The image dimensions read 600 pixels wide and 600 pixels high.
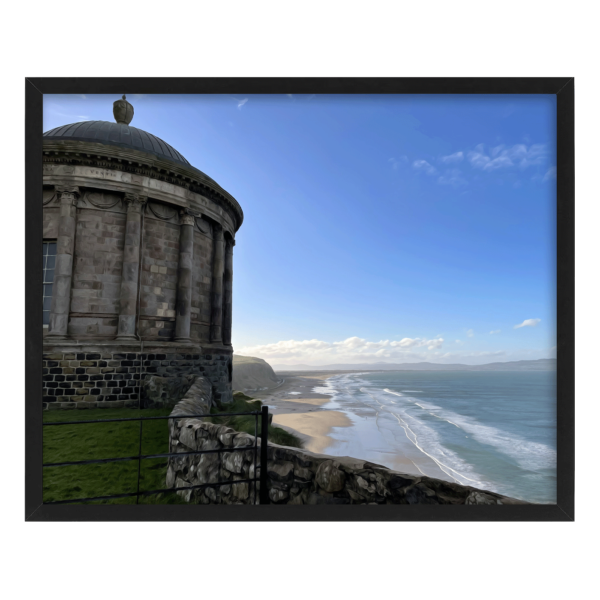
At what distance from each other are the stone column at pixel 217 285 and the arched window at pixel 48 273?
483cm

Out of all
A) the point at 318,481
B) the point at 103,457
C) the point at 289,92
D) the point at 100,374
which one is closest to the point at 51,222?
the point at 100,374

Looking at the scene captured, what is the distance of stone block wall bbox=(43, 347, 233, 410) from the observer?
27.2ft

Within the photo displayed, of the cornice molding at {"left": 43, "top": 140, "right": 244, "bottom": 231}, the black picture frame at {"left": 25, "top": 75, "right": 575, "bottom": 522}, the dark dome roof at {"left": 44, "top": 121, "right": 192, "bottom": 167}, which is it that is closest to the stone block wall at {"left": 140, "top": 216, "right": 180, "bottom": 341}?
the cornice molding at {"left": 43, "top": 140, "right": 244, "bottom": 231}

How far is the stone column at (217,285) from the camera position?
12.2 metres

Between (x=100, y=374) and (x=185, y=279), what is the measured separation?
368cm

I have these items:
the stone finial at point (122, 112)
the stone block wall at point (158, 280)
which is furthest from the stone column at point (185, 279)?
the stone finial at point (122, 112)

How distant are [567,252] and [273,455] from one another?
4.33 m

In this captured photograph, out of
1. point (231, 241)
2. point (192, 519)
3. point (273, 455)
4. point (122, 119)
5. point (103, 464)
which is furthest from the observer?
point (231, 241)

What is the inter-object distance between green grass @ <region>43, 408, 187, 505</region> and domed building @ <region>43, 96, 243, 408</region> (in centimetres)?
140

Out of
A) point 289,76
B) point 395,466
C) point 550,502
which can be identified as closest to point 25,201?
point 289,76

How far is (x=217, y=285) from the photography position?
1239 cm

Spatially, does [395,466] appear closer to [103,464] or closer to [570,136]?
[103,464]

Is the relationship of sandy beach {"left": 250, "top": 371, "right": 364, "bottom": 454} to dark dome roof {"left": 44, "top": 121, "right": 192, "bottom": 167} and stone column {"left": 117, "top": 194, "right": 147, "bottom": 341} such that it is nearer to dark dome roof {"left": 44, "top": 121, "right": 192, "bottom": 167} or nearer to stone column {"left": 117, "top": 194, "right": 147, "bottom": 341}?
stone column {"left": 117, "top": 194, "right": 147, "bottom": 341}

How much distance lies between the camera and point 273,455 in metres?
4.12
